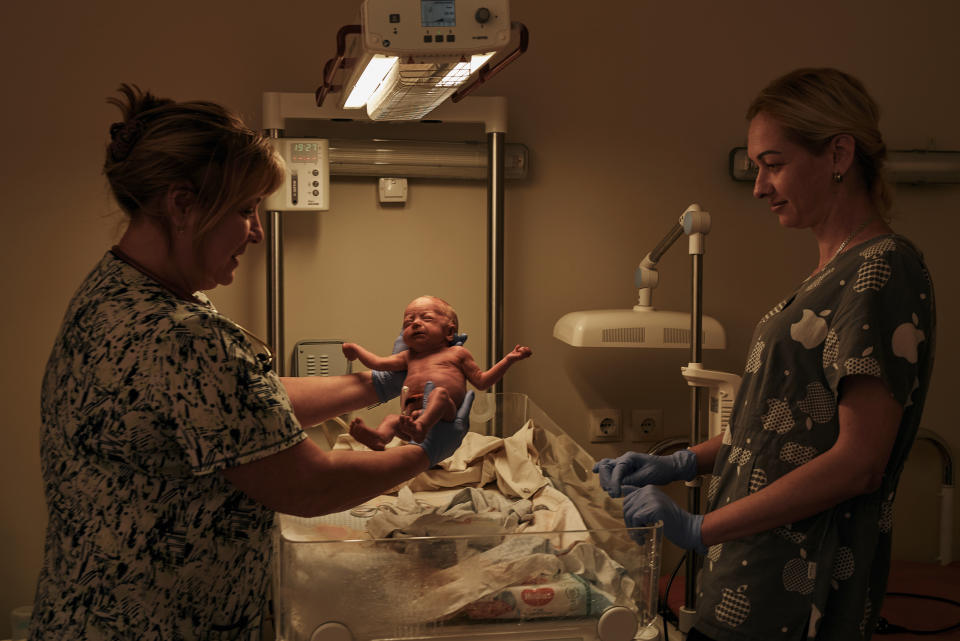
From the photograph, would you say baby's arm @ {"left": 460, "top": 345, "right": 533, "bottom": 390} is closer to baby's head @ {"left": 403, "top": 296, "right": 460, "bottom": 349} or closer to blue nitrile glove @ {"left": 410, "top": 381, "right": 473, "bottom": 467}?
baby's head @ {"left": 403, "top": 296, "right": 460, "bottom": 349}

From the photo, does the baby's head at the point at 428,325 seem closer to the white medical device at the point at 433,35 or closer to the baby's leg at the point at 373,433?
the baby's leg at the point at 373,433

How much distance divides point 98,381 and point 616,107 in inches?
83.9

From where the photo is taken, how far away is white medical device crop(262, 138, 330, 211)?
2523 millimetres

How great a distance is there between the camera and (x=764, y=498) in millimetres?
1401

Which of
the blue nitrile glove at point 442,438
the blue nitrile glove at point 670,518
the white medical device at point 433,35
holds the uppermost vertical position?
the white medical device at point 433,35

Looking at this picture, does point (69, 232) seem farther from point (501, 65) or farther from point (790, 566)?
point (790, 566)

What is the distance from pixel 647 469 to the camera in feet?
5.79

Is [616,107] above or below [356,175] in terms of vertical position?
above

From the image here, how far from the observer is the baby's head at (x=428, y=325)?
2.01 metres

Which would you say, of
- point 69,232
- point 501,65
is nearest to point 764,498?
point 501,65

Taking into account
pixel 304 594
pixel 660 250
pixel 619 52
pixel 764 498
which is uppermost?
pixel 619 52

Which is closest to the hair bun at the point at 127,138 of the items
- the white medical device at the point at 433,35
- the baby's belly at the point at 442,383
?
the white medical device at the point at 433,35

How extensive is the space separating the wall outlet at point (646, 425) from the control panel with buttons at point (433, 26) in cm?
177

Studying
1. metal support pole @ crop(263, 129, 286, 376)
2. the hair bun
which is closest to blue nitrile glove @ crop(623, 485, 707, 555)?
the hair bun
